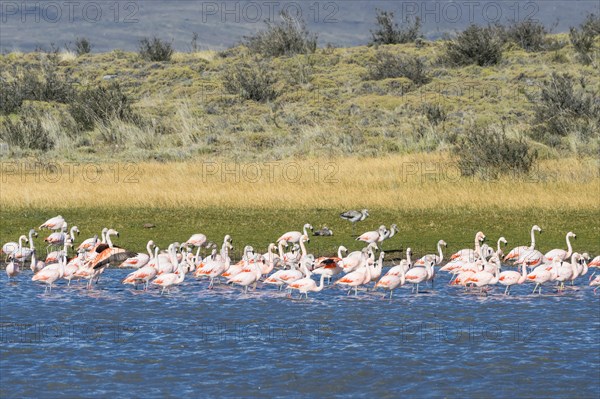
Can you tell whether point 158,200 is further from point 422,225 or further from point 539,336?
point 539,336

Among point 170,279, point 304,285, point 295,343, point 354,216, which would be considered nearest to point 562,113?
point 354,216

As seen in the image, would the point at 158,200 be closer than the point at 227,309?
No

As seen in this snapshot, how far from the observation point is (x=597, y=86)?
2042 inches

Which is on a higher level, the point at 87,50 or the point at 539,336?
the point at 87,50

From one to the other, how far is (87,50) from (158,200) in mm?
53024

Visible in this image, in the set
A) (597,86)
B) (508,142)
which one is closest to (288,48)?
(597,86)

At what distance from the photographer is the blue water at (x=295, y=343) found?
493 inches

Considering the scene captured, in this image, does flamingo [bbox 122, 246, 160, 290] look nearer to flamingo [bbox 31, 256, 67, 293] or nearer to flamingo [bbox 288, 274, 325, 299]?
flamingo [bbox 31, 256, 67, 293]

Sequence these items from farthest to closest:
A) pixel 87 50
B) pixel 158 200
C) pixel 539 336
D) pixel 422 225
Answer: pixel 87 50
pixel 158 200
pixel 422 225
pixel 539 336

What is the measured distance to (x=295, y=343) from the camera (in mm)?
14664

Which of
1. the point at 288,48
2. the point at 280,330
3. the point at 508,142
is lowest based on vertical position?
the point at 280,330

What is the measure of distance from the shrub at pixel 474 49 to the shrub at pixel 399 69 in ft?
8.17

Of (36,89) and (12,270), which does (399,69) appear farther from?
(12,270)

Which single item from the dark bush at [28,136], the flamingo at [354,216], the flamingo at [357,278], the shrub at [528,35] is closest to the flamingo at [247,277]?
the flamingo at [357,278]
